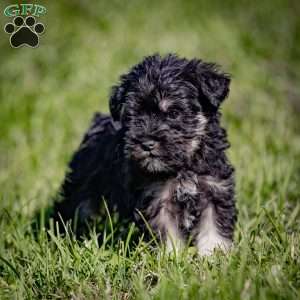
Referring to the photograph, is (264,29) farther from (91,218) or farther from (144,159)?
(144,159)

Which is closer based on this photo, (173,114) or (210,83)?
(173,114)

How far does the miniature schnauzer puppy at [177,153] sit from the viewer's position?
4734 millimetres

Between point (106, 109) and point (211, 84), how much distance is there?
14.5 ft

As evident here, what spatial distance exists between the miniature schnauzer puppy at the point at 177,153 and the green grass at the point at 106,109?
24 centimetres

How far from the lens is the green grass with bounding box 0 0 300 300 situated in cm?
423

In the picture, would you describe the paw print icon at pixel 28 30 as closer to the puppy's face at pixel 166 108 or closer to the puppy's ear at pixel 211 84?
the puppy's face at pixel 166 108

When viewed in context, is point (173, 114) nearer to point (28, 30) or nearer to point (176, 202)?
point (176, 202)

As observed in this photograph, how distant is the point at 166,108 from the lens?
4.91 meters

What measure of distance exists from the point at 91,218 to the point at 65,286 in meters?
1.84

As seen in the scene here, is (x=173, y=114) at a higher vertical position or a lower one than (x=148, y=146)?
higher

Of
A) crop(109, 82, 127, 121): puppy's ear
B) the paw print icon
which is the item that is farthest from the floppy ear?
the paw print icon

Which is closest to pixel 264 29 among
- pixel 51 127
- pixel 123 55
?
pixel 123 55

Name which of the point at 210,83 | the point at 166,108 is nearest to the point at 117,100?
the point at 166,108

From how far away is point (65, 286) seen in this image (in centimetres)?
432
